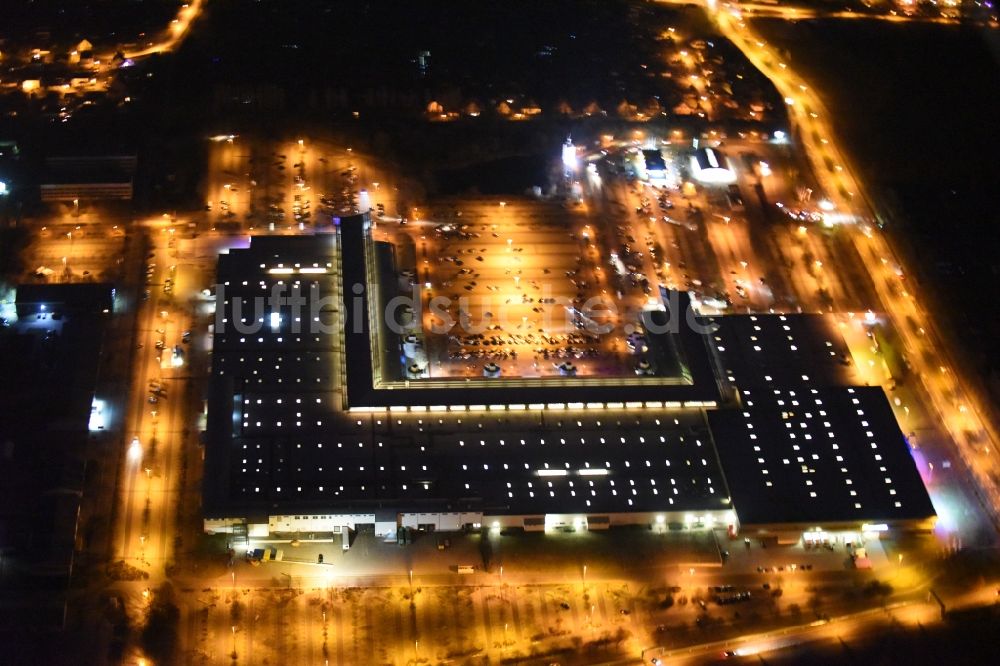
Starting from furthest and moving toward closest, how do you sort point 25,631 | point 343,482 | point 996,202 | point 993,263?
point 996,202, point 993,263, point 343,482, point 25,631

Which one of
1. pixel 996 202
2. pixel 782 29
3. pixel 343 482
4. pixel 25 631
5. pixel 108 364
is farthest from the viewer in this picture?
pixel 782 29

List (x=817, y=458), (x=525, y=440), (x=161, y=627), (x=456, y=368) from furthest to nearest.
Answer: (x=456, y=368)
(x=817, y=458)
(x=525, y=440)
(x=161, y=627)

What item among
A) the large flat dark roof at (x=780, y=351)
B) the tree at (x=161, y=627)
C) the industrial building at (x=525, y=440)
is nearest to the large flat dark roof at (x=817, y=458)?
the industrial building at (x=525, y=440)

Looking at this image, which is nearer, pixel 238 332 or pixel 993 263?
pixel 238 332

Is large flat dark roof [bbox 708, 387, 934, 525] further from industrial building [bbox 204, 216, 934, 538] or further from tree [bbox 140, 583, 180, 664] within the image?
tree [bbox 140, 583, 180, 664]

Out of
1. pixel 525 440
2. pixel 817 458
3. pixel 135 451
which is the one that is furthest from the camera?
pixel 817 458

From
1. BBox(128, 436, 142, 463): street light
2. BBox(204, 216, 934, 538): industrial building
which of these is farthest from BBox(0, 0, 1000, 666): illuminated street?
BBox(204, 216, 934, 538): industrial building

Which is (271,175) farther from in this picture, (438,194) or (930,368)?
(930,368)

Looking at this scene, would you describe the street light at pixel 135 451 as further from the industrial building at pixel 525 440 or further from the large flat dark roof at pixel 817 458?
the large flat dark roof at pixel 817 458

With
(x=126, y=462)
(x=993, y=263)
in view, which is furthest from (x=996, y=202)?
(x=126, y=462)

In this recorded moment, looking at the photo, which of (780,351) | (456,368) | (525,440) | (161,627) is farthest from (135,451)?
(780,351)

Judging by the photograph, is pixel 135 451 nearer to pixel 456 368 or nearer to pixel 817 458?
pixel 456 368
